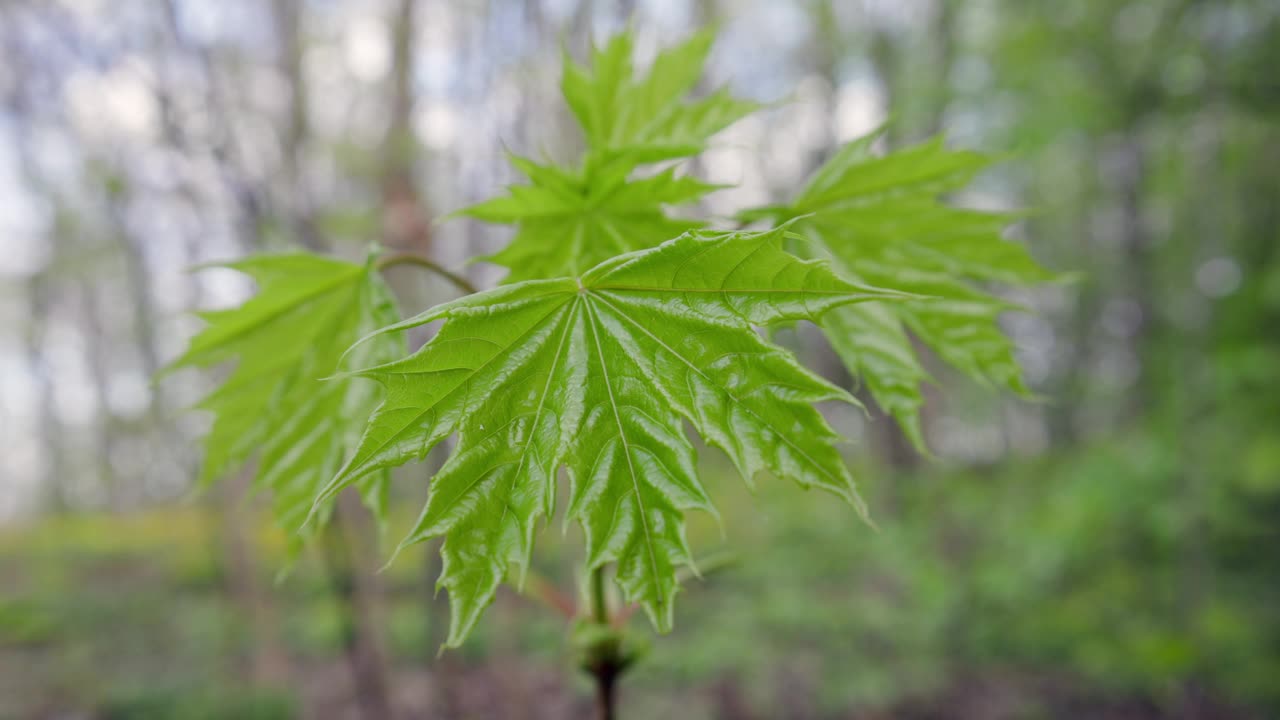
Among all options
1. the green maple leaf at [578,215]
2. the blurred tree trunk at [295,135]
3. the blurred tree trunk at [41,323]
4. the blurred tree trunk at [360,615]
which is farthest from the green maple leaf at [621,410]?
the blurred tree trunk at [41,323]

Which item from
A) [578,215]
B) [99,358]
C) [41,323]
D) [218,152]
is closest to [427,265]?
[578,215]

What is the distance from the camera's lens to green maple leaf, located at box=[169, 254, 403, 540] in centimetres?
91

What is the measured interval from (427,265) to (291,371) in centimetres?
27

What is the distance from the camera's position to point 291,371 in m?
0.98

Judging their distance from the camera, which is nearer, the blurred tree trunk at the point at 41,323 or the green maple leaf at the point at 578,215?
the green maple leaf at the point at 578,215

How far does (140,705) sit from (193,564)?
7.46 metres

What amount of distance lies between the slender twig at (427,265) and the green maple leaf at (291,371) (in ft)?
0.11

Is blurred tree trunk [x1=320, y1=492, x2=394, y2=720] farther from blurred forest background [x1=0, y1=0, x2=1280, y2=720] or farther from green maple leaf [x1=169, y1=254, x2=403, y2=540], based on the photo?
green maple leaf [x1=169, y1=254, x2=403, y2=540]

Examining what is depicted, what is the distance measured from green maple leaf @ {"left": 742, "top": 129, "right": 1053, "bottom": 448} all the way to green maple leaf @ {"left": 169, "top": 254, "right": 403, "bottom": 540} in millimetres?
570

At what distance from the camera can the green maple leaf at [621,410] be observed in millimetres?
630

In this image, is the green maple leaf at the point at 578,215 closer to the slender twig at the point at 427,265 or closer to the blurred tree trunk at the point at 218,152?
the slender twig at the point at 427,265

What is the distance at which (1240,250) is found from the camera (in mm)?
6992

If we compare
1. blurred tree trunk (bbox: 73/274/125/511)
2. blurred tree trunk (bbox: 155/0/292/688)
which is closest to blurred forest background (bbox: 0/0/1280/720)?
blurred tree trunk (bbox: 155/0/292/688)

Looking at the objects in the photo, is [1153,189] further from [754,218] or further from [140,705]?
[140,705]
